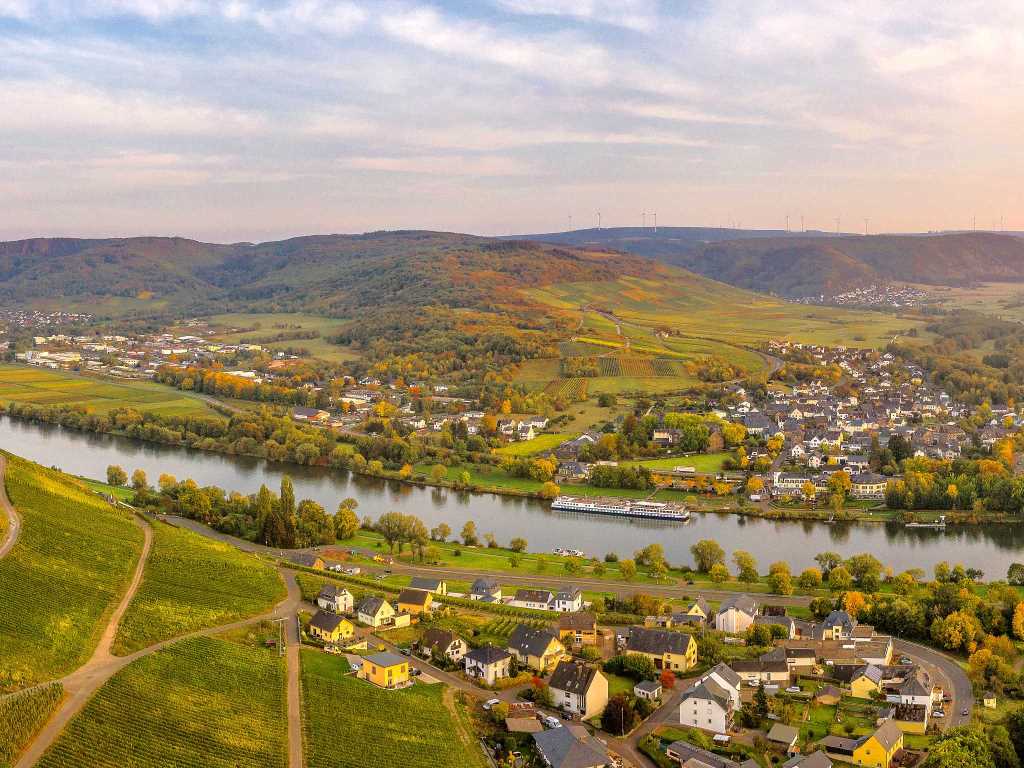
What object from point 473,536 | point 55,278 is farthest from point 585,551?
point 55,278

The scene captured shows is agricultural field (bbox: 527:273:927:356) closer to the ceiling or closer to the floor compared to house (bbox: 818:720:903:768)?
closer to the ceiling

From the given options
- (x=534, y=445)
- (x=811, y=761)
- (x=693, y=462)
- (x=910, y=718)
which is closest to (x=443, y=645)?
(x=811, y=761)

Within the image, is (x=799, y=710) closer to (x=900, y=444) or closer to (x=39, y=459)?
(x=900, y=444)

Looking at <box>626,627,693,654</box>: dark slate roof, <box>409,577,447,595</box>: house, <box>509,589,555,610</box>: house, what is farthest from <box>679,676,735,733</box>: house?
<box>409,577,447,595</box>: house

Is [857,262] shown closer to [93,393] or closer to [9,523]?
[93,393]

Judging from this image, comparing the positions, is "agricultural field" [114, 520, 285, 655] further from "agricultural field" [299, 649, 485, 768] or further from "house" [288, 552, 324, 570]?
"agricultural field" [299, 649, 485, 768]

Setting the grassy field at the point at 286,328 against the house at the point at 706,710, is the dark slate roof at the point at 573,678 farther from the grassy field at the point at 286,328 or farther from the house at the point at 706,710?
the grassy field at the point at 286,328
